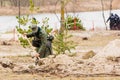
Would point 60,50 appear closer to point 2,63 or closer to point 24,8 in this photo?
point 2,63

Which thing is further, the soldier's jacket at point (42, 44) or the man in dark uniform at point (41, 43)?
the soldier's jacket at point (42, 44)

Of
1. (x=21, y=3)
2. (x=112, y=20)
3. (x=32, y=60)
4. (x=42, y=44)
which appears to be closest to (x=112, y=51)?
(x=42, y=44)

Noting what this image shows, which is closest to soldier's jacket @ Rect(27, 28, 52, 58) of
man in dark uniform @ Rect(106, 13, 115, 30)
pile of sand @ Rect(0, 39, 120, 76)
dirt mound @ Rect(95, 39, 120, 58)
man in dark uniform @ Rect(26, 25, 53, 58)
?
man in dark uniform @ Rect(26, 25, 53, 58)

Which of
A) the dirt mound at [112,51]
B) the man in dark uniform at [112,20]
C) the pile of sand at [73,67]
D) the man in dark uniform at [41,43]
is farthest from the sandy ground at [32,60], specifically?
the dirt mound at [112,51]

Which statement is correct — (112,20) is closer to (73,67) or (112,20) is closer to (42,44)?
(42,44)

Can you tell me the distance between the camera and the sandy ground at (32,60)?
1150cm

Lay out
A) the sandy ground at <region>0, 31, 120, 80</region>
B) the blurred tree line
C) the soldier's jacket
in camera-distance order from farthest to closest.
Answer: the blurred tree line → the soldier's jacket → the sandy ground at <region>0, 31, 120, 80</region>

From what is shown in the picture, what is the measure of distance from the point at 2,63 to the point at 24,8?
5205 centimetres

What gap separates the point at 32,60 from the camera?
50.6 ft

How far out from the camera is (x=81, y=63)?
12.6m

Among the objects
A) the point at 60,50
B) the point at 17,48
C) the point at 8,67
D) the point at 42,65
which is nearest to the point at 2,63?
the point at 8,67

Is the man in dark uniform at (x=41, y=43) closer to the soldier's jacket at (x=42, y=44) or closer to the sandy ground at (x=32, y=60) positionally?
the soldier's jacket at (x=42, y=44)

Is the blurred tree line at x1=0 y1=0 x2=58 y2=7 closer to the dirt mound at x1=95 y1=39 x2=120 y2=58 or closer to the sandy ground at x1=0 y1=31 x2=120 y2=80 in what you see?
the sandy ground at x1=0 y1=31 x2=120 y2=80

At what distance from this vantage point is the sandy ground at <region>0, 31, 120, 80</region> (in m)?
11.5
